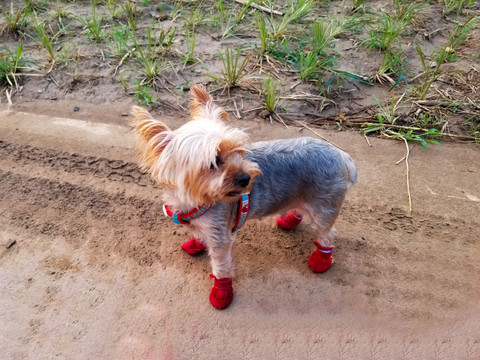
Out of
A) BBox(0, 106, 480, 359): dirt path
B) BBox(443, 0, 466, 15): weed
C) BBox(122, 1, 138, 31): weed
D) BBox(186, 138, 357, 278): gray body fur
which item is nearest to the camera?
BBox(186, 138, 357, 278): gray body fur

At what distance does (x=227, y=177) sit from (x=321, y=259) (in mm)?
1443

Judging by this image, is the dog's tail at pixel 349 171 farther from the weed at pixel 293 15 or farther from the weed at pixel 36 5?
the weed at pixel 36 5

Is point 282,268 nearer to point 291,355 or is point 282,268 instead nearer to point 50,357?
point 291,355

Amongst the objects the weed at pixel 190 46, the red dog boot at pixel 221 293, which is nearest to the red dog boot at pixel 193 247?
the red dog boot at pixel 221 293

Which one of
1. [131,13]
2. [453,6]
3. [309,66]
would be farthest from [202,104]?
[453,6]

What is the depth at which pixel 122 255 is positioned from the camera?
3.27 m

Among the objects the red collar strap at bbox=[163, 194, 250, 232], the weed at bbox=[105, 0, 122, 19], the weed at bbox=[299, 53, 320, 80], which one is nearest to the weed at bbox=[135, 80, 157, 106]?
the weed at bbox=[105, 0, 122, 19]

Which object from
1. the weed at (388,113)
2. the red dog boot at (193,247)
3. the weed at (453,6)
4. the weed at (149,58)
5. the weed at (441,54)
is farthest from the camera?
the weed at (453,6)

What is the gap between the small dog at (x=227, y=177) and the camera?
2236 mm

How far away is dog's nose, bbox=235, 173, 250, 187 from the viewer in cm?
221

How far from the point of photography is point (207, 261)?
3.27m

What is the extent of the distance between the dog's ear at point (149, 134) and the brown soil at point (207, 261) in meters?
1.33

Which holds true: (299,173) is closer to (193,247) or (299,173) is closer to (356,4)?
(193,247)

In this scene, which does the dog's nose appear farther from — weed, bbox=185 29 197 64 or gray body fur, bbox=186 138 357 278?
weed, bbox=185 29 197 64
